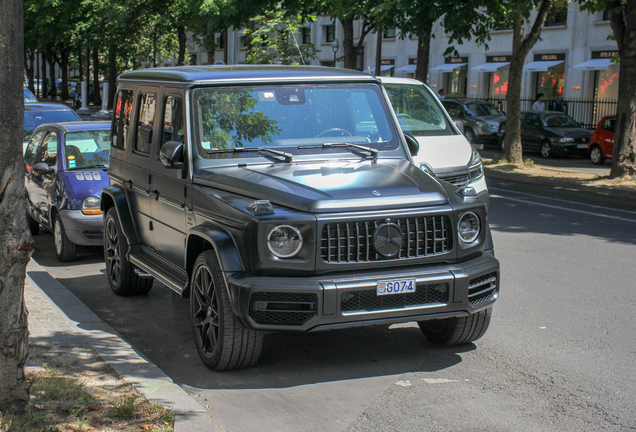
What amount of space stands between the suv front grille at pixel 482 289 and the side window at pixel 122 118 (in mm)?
3721

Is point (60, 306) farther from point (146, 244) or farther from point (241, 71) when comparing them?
point (241, 71)

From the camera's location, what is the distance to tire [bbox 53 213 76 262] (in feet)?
29.3

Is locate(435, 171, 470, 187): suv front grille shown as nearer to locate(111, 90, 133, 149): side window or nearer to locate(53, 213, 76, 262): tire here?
locate(111, 90, 133, 149): side window

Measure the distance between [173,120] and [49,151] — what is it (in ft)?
Answer: 14.6

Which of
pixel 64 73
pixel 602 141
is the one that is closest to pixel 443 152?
pixel 602 141

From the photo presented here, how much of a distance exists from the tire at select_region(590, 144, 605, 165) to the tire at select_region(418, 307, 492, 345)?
18.8 m

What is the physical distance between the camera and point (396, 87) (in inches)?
434

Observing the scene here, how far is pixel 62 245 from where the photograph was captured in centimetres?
898

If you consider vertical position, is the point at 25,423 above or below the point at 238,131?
below

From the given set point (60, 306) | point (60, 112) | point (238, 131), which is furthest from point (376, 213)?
point (60, 112)

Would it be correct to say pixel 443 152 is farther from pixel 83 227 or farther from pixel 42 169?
pixel 42 169

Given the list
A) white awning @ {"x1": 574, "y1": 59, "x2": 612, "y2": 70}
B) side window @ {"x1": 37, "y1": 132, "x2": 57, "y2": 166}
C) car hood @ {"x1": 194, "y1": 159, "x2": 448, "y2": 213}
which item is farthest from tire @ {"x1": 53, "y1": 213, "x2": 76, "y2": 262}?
white awning @ {"x1": 574, "y1": 59, "x2": 612, "y2": 70}

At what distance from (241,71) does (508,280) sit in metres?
3.54

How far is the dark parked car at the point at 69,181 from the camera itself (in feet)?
28.7
